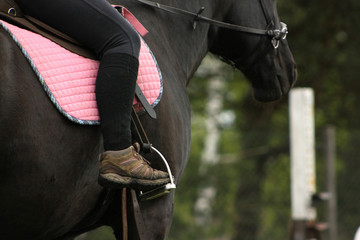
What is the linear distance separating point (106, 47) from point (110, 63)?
8 cm

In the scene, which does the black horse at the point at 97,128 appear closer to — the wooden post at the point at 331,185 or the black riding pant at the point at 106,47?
the black riding pant at the point at 106,47

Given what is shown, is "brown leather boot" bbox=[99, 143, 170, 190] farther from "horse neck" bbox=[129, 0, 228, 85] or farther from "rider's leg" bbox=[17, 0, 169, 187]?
"horse neck" bbox=[129, 0, 228, 85]

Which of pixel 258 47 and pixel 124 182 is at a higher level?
pixel 258 47

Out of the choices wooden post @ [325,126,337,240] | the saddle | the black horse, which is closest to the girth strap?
the black horse

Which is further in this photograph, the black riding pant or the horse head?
the horse head

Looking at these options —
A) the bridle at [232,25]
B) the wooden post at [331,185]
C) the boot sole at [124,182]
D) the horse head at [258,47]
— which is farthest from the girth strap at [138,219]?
the wooden post at [331,185]

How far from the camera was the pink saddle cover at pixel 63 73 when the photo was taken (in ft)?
8.14

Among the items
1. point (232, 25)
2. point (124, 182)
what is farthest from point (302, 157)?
point (124, 182)

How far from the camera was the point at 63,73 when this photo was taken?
2586 millimetres

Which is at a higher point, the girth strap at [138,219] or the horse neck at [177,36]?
the horse neck at [177,36]

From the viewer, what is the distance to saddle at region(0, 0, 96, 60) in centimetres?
259

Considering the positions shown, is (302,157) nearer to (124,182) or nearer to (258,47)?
(258,47)

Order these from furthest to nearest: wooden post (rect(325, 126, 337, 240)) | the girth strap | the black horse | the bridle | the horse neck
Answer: wooden post (rect(325, 126, 337, 240))
the bridle
the horse neck
the girth strap
the black horse

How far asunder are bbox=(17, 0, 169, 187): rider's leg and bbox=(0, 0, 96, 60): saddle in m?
0.02
